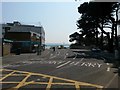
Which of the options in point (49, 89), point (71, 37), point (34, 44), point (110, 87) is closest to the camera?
point (49, 89)

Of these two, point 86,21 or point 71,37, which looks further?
point 71,37

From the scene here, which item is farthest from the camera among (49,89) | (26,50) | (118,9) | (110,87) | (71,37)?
(71,37)

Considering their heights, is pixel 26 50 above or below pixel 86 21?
below

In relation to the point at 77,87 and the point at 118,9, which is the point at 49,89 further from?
the point at 118,9

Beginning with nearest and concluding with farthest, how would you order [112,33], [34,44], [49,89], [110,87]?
[49,89], [110,87], [112,33], [34,44]

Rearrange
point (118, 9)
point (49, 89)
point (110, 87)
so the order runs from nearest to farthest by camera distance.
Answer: point (49, 89)
point (110, 87)
point (118, 9)

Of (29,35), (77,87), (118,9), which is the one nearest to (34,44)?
(29,35)

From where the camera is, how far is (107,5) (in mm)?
66688

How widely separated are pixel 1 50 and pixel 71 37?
319 feet

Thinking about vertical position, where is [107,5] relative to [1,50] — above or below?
above

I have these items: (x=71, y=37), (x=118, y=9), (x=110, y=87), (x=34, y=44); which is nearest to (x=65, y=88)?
(x=110, y=87)

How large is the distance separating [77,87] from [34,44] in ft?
292

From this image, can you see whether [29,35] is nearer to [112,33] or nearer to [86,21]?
[86,21]

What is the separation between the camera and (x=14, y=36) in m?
99.9
